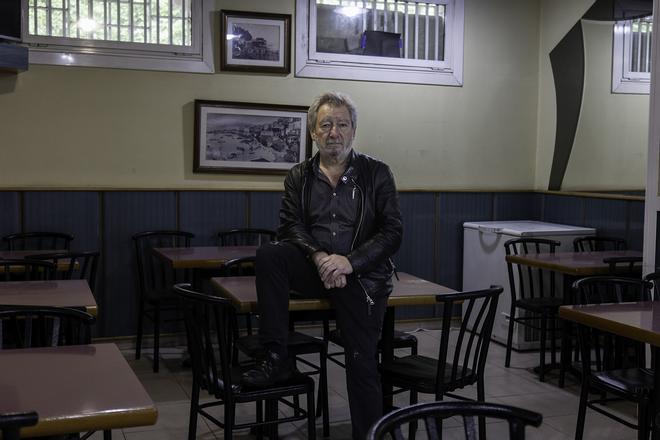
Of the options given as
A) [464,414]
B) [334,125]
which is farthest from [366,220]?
[464,414]

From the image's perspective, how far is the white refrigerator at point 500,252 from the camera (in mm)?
5949

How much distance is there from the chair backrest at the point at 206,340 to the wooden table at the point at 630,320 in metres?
1.39

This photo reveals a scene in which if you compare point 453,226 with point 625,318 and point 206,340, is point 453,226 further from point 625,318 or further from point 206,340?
point 206,340

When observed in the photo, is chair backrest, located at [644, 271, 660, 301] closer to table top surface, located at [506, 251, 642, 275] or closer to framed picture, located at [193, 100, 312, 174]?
table top surface, located at [506, 251, 642, 275]

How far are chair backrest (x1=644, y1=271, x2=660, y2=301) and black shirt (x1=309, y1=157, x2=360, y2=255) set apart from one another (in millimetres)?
1414

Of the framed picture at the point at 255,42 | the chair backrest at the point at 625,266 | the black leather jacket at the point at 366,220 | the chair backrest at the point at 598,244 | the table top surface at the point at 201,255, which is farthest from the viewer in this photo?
the framed picture at the point at 255,42

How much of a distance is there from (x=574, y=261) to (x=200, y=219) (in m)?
2.78

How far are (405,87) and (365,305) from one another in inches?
141

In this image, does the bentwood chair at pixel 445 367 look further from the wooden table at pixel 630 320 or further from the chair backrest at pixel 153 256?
the chair backrest at pixel 153 256

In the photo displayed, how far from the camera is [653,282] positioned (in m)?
3.73

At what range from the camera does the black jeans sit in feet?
10.9

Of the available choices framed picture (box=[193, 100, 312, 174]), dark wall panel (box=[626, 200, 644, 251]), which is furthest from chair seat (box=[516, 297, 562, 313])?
framed picture (box=[193, 100, 312, 174])

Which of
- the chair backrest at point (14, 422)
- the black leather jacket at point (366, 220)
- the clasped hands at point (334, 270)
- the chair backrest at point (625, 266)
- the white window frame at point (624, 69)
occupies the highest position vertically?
the white window frame at point (624, 69)

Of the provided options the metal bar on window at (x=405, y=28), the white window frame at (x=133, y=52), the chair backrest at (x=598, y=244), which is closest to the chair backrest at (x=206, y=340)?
the white window frame at (x=133, y=52)
